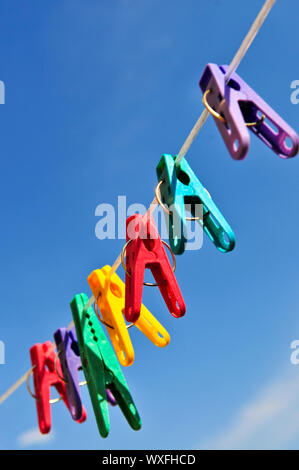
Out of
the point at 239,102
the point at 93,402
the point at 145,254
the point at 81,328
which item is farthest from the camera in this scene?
the point at 81,328

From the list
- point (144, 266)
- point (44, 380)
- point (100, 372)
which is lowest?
point (100, 372)

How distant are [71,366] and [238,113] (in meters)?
1.41

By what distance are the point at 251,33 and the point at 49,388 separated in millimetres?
1740

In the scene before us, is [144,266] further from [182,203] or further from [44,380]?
[44,380]

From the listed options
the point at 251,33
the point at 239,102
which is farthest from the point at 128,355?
the point at 251,33

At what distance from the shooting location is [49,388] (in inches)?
99.2

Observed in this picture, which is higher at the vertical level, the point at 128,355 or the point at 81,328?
the point at 81,328

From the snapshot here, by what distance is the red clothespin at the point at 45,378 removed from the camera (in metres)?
2.46

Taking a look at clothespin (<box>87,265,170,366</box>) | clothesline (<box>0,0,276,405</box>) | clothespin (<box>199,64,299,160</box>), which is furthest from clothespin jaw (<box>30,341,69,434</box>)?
clothespin (<box>199,64,299,160</box>)

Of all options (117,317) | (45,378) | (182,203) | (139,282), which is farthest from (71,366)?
(182,203)

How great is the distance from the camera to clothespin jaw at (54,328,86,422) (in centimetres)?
237

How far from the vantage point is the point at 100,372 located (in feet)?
7.09

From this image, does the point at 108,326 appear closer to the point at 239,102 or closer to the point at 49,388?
the point at 49,388

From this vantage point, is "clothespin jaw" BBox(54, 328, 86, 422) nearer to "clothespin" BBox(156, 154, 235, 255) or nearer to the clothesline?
the clothesline
